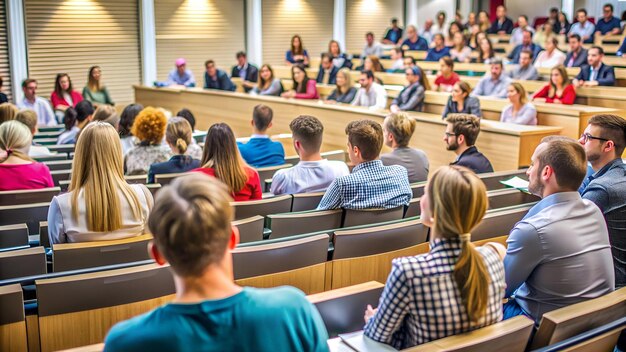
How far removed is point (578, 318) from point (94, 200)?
205 centimetres

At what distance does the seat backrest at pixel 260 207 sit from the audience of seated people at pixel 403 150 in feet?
3.56

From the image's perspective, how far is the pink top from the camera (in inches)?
164

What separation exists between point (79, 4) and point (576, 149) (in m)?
11.6

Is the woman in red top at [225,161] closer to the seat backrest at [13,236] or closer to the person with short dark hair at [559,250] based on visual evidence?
the seat backrest at [13,236]

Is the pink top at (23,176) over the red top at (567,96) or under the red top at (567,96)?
under

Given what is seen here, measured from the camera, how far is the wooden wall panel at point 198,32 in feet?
44.2

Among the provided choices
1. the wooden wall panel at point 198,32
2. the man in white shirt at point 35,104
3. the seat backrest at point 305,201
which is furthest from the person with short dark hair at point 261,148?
the wooden wall panel at point 198,32

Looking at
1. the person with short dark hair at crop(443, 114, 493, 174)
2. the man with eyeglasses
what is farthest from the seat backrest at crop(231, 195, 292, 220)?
the man with eyeglasses

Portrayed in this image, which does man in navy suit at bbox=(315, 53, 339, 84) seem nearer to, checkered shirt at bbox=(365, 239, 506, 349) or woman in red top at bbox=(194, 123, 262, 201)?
woman in red top at bbox=(194, 123, 262, 201)

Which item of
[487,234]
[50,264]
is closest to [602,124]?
[487,234]

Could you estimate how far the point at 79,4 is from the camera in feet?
40.9

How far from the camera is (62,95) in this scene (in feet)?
33.9

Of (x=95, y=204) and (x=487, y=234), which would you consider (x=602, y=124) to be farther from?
(x=95, y=204)

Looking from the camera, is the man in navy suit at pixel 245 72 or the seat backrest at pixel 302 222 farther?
the man in navy suit at pixel 245 72
